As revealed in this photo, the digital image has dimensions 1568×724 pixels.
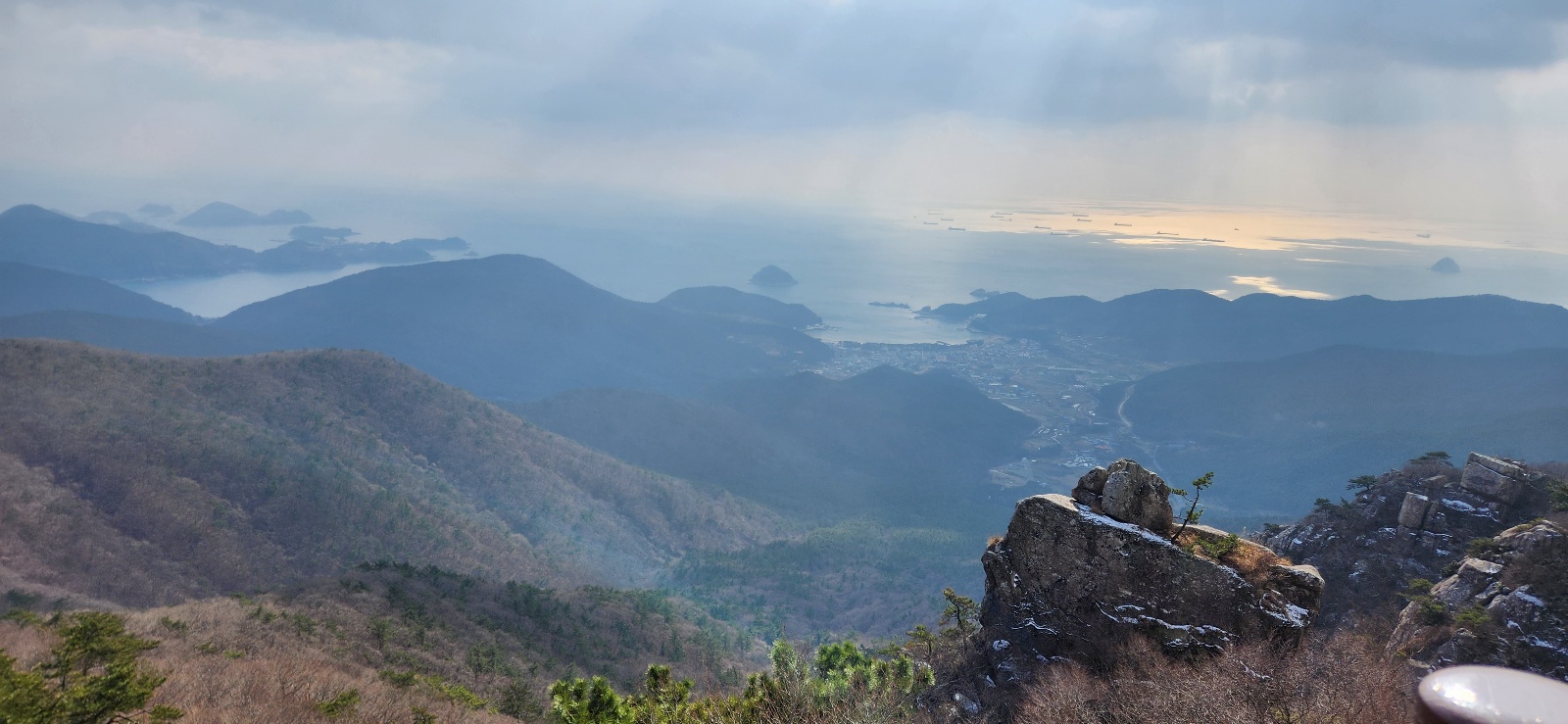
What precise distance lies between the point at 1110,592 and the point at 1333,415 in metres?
179

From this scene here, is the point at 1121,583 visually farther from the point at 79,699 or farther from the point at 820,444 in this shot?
the point at 820,444

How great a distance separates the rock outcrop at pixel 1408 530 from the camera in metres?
33.9

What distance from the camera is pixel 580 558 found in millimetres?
97750

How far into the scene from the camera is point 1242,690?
694 inches

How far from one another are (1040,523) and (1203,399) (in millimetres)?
188312

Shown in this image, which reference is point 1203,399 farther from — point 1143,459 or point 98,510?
point 98,510

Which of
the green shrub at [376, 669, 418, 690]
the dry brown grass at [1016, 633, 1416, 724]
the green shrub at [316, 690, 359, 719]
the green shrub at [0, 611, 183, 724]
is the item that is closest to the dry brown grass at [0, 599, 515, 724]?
the green shrub at [316, 690, 359, 719]

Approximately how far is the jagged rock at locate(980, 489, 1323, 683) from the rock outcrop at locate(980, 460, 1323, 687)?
32mm

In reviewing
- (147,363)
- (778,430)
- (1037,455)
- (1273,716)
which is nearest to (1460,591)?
(1273,716)

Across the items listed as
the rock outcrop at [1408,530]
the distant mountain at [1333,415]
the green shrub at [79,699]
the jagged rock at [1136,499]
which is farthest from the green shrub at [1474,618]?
the distant mountain at [1333,415]

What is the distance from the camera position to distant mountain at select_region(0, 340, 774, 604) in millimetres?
56938

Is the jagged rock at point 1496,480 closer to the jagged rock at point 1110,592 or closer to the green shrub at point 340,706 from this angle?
the jagged rock at point 1110,592

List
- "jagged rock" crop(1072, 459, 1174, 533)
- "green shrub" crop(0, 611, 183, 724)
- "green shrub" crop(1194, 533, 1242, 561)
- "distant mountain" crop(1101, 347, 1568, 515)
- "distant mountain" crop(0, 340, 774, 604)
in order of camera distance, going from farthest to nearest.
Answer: "distant mountain" crop(1101, 347, 1568, 515) → "distant mountain" crop(0, 340, 774, 604) → "jagged rock" crop(1072, 459, 1174, 533) → "green shrub" crop(1194, 533, 1242, 561) → "green shrub" crop(0, 611, 183, 724)

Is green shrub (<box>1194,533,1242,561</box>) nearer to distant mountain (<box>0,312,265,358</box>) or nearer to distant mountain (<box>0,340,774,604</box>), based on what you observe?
distant mountain (<box>0,340,774,604</box>)
